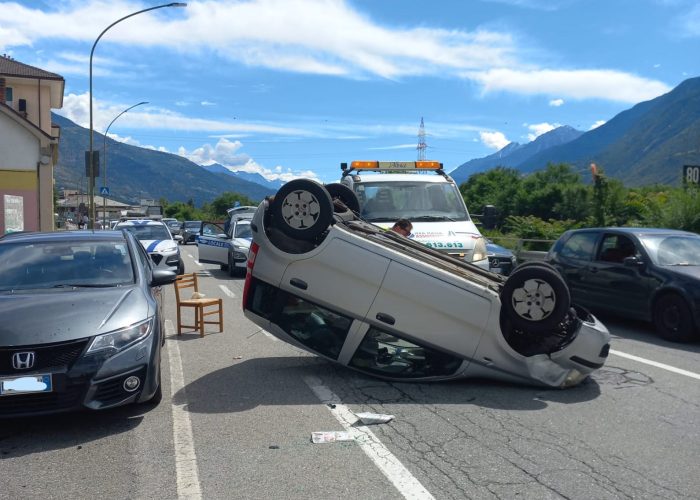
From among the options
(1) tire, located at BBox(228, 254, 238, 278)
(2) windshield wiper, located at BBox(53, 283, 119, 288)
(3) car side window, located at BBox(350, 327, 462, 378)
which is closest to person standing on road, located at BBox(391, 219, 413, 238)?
(3) car side window, located at BBox(350, 327, 462, 378)

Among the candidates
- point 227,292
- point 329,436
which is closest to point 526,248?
point 227,292

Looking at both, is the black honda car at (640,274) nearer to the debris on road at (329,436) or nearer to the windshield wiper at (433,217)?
the windshield wiper at (433,217)

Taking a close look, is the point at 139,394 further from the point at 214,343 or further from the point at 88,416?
the point at 214,343

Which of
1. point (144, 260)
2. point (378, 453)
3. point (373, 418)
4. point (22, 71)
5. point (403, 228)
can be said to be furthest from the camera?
point (22, 71)

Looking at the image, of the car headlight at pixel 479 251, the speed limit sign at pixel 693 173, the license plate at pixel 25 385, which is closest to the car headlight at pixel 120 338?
the license plate at pixel 25 385

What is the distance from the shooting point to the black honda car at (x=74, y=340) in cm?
507

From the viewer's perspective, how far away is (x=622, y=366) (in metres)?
8.01

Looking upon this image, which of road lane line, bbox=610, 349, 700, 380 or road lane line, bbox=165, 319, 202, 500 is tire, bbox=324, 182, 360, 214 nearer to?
road lane line, bbox=165, 319, 202, 500

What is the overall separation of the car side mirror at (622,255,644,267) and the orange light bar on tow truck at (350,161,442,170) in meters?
3.47

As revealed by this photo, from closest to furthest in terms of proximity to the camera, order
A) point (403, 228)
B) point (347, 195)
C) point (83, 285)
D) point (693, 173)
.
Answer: point (83, 285), point (347, 195), point (403, 228), point (693, 173)

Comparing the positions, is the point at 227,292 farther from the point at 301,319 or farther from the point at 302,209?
the point at 302,209

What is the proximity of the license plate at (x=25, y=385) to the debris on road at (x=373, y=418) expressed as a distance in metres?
2.34

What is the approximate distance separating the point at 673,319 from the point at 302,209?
6027 millimetres

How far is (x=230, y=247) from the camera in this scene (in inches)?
771
